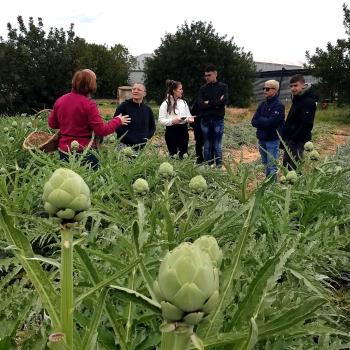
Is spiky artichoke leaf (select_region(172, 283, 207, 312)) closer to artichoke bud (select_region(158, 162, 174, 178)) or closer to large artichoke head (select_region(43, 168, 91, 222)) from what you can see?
large artichoke head (select_region(43, 168, 91, 222))

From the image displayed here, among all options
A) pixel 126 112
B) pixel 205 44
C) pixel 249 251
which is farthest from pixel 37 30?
pixel 249 251

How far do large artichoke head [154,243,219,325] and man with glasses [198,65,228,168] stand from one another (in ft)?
14.6

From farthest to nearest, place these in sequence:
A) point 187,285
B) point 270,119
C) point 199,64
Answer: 1. point 199,64
2. point 270,119
3. point 187,285

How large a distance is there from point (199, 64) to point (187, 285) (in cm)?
1773

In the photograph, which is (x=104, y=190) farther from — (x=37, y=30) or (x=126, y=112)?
(x=37, y=30)

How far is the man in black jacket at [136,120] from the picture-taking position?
377 cm

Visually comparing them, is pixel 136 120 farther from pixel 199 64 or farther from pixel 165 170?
pixel 199 64

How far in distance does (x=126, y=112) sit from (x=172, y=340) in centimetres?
332

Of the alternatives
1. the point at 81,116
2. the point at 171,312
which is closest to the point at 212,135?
the point at 81,116

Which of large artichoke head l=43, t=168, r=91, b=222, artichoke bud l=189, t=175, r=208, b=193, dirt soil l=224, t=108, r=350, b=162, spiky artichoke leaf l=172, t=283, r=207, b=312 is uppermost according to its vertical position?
large artichoke head l=43, t=168, r=91, b=222

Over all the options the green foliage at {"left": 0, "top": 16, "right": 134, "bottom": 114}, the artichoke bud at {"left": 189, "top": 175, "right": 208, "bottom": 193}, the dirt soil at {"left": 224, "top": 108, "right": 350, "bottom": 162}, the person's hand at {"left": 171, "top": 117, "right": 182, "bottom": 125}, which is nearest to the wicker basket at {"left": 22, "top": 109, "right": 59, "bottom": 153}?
the person's hand at {"left": 171, "top": 117, "right": 182, "bottom": 125}

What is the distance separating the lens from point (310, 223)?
208 centimetres

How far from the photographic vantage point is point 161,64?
1775 centimetres

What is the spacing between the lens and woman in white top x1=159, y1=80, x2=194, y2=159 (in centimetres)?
456
